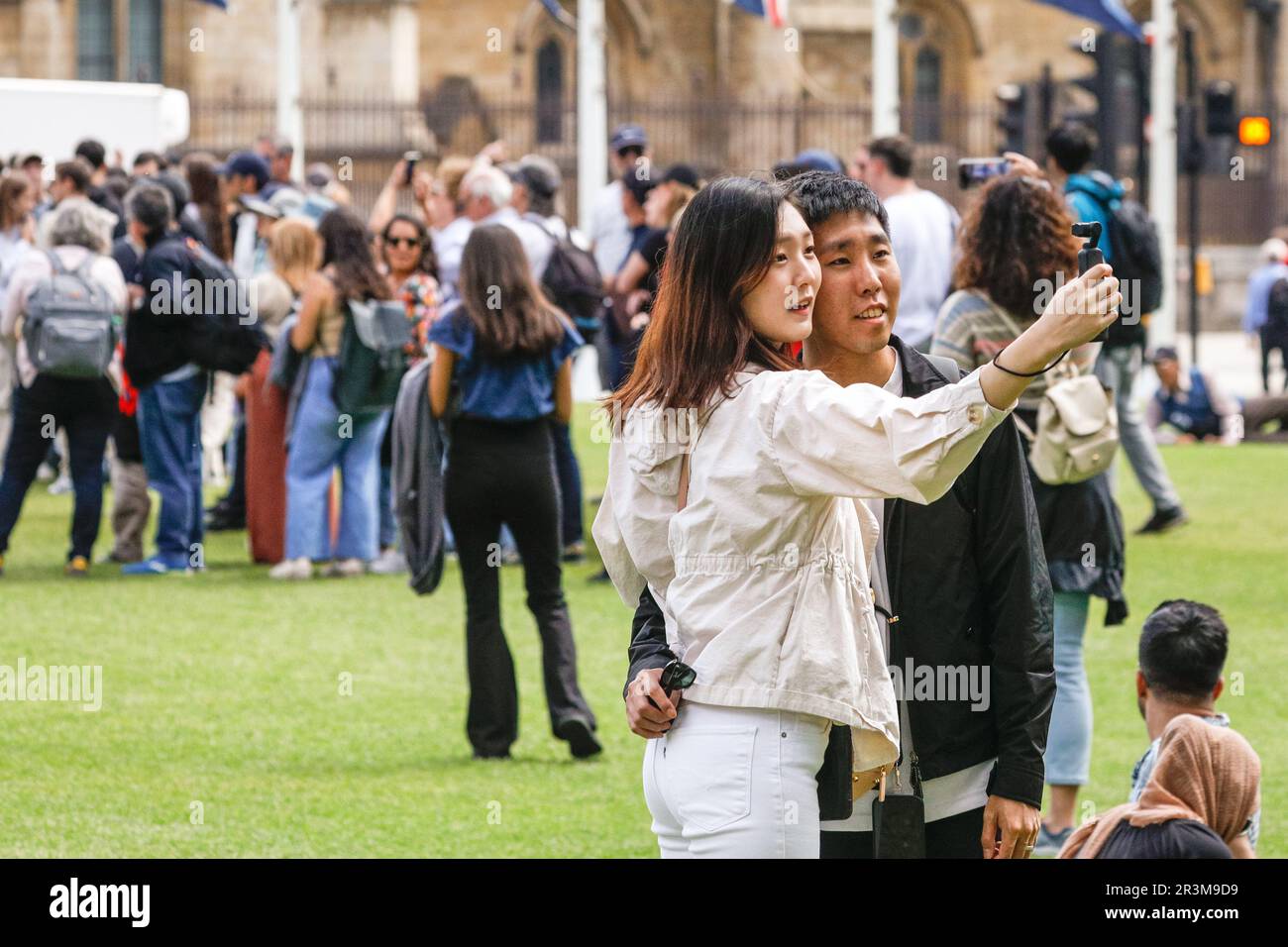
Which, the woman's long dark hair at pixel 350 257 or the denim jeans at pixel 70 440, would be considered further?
the denim jeans at pixel 70 440

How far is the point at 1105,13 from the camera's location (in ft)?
67.8

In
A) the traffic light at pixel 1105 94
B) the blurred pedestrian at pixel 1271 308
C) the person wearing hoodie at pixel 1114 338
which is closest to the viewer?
the person wearing hoodie at pixel 1114 338

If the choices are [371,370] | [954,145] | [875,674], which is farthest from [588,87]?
[875,674]

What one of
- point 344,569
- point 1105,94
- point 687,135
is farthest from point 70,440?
point 687,135

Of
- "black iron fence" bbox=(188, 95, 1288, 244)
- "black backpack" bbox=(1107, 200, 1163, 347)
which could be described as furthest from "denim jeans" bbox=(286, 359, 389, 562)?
"black iron fence" bbox=(188, 95, 1288, 244)

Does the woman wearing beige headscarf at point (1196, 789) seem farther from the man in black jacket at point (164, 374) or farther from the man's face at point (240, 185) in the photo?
the man's face at point (240, 185)

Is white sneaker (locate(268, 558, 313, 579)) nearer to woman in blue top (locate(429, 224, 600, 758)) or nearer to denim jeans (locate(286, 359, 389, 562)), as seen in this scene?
→ denim jeans (locate(286, 359, 389, 562))

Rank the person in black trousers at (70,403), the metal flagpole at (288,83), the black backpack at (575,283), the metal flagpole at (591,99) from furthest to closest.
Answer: the metal flagpole at (288,83)
the metal flagpole at (591,99)
the black backpack at (575,283)
the person in black trousers at (70,403)

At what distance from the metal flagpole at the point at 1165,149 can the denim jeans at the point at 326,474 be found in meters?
14.0

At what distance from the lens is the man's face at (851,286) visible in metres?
3.89

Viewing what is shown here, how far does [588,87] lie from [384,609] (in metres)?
14.4

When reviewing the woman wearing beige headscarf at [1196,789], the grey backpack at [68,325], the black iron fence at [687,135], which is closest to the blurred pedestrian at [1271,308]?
the black iron fence at [687,135]

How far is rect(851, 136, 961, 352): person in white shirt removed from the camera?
10633 millimetres

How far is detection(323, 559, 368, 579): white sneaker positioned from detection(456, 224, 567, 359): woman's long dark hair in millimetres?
4339
